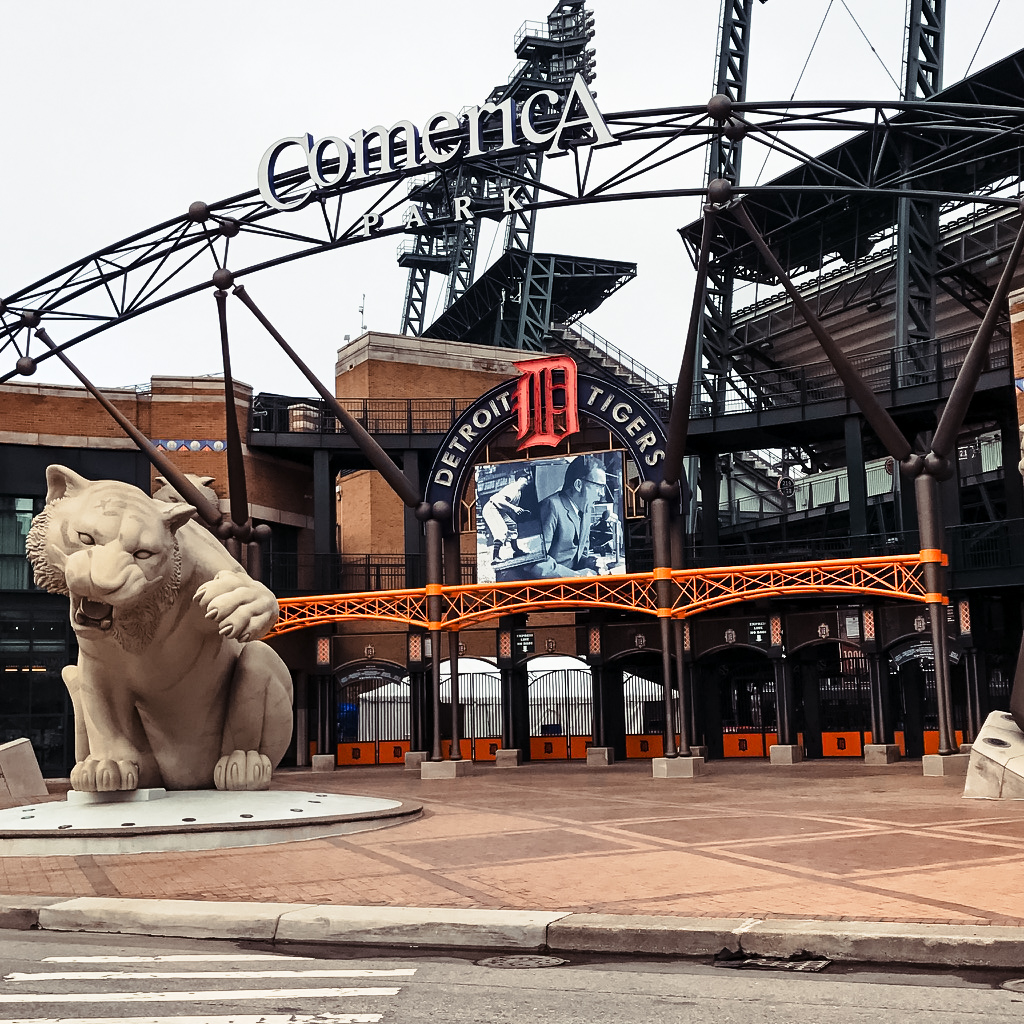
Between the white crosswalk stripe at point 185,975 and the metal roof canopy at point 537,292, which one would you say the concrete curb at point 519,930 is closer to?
the white crosswalk stripe at point 185,975

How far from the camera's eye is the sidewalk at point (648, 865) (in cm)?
822

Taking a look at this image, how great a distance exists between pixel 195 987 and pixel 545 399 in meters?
23.2

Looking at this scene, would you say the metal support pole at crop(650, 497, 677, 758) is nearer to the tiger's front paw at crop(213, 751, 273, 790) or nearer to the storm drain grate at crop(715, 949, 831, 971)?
the tiger's front paw at crop(213, 751, 273, 790)

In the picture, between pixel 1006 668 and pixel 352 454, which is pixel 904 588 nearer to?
pixel 1006 668

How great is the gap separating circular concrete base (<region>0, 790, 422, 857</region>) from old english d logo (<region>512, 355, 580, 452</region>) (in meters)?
15.7

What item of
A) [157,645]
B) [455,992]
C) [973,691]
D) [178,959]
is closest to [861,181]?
[973,691]

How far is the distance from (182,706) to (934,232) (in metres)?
31.8

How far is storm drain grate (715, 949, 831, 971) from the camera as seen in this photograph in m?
6.61

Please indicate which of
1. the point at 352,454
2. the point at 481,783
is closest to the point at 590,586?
the point at 481,783

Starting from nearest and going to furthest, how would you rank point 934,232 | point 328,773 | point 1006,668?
point 328,773
point 1006,668
point 934,232

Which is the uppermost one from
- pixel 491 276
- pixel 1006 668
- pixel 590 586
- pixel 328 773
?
pixel 491 276

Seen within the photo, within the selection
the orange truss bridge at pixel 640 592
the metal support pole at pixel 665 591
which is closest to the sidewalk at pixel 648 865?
the metal support pole at pixel 665 591

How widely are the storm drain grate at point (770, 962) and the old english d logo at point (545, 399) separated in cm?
2173

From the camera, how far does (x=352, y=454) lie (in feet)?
122
